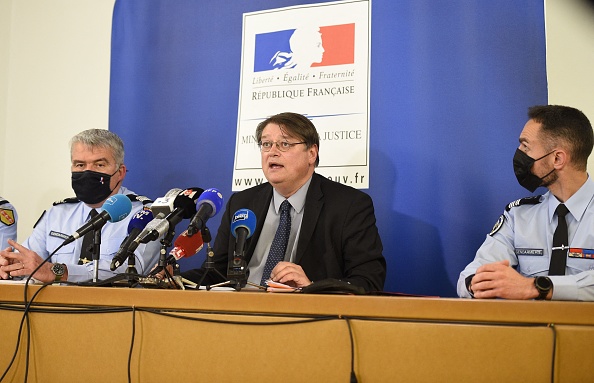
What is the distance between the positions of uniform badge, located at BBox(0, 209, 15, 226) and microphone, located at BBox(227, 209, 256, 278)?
2.08m

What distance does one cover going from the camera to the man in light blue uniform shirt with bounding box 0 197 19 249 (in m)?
3.56

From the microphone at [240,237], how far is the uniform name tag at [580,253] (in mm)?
1356

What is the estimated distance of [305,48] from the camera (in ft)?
11.6

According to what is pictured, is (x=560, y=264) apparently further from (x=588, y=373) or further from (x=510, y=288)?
(x=588, y=373)

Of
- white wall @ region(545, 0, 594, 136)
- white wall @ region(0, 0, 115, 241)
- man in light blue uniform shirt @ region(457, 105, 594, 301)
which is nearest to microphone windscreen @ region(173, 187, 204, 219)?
man in light blue uniform shirt @ region(457, 105, 594, 301)

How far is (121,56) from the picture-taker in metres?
3.96

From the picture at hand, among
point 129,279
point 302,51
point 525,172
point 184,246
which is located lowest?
point 129,279

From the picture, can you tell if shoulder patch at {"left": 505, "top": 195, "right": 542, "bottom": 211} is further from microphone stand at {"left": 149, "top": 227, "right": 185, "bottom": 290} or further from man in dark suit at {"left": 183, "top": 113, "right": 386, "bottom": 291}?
microphone stand at {"left": 149, "top": 227, "right": 185, "bottom": 290}

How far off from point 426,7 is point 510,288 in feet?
5.89

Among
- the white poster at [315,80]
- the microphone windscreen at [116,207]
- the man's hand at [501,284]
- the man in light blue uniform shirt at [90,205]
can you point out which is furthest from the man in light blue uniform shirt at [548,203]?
the man in light blue uniform shirt at [90,205]

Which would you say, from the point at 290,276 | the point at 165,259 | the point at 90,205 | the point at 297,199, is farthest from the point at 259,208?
the point at 165,259

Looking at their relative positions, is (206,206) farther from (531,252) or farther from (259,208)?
(531,252)

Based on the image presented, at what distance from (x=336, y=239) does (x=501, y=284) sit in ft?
3.22

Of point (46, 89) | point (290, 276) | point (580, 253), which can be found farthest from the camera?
point (46, 89)
